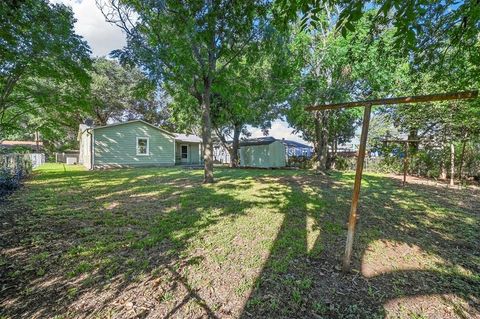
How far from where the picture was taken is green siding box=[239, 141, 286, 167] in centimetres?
1869

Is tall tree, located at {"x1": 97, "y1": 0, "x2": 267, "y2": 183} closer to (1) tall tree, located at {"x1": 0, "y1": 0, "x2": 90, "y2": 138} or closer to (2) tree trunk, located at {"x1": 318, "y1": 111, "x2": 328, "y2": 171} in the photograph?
(1) tall tree, located at {"x1": 0, "y1": 0, "x2": 90, "y2": 138}

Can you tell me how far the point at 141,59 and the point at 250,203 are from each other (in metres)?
5.39

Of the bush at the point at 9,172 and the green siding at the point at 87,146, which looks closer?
the bush at the point at 9,172

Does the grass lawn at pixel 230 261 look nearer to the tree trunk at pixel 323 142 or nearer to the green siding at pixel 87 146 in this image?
the tree trunk at pixel 323 142

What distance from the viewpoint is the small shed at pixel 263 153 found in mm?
18688

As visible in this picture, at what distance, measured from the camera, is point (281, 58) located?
8.01 meters

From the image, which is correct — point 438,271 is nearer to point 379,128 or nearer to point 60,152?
point 379,128

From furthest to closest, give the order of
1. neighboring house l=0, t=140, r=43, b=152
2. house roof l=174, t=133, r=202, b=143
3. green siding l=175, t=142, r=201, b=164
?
1. green siding l=175, t=142, r=201, b=164
2. house roof l=174, t=133, r=202, b=143
3. neighboring house l=0, t=140, r=43, b=152

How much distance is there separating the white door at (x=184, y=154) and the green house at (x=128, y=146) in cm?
387

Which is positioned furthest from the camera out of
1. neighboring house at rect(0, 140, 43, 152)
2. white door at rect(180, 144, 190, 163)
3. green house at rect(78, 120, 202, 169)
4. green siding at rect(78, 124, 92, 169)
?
white door at rect(180, 144, 190, 163)

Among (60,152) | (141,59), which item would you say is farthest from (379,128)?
(60,152)

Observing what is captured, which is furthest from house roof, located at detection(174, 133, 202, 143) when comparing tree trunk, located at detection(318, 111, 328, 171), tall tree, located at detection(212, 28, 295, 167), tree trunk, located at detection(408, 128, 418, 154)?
tree trunk, located at detection(408, 128, 418, 154)

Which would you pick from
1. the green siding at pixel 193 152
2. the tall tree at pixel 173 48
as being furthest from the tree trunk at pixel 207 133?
the green siding at pixel 193 152

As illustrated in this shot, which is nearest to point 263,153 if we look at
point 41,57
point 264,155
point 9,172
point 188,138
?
point 264,155
